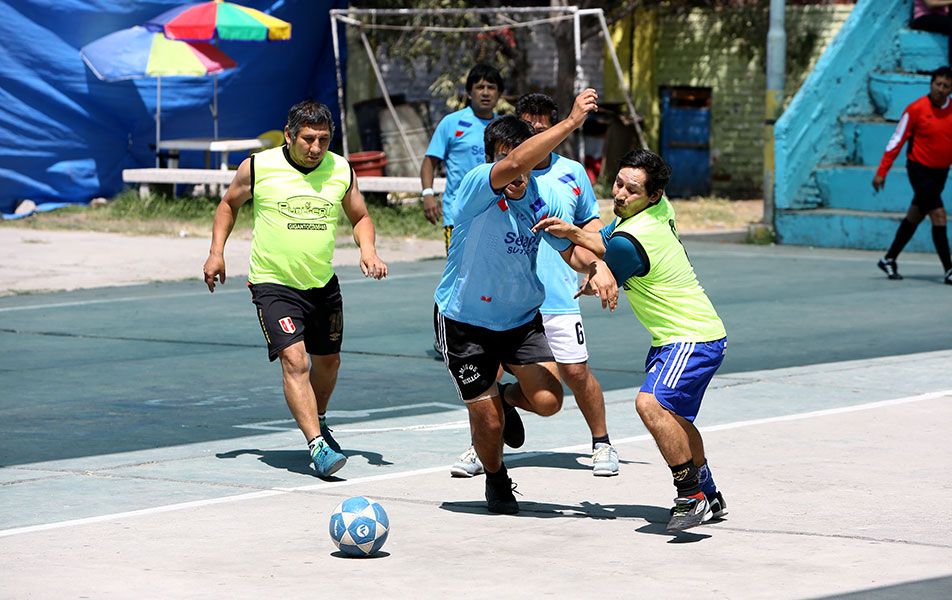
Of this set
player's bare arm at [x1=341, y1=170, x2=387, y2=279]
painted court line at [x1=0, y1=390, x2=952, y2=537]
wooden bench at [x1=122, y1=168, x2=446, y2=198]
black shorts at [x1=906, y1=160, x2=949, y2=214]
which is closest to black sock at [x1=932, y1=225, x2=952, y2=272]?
black shorts at [x1=906, y1=160, x2=949, y2=214]

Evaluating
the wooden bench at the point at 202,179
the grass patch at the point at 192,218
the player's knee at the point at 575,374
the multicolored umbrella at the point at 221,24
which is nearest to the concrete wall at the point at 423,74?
the multicolored umbrella at the point at 221,24

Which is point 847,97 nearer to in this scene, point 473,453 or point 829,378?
point 829,378

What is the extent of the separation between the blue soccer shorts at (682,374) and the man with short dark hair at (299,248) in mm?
2014

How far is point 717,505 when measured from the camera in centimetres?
696

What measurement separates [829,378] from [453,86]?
15.9 meters

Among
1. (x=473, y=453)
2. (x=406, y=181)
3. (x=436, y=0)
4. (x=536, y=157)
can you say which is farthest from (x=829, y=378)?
(x=436, y=0)

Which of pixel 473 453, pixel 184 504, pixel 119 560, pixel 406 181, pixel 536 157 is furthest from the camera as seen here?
pixel 406 181

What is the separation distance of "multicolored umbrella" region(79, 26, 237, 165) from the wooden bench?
0.84 metres

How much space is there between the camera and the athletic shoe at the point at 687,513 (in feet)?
22.0

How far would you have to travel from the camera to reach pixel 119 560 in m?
6.28

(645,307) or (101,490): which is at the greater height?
(645,307)

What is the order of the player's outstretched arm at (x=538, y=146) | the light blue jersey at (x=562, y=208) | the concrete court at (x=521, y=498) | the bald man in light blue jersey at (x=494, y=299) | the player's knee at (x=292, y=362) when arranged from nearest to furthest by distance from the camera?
the concrete court at (x=521, y=498) → the player's outstretched arm at (x=538, y=146) → the bald man in light blue jersey at (x=494, y=299) → the light blue jersey at (x=562, y=208) → the player's knee at (x=292, y=362)

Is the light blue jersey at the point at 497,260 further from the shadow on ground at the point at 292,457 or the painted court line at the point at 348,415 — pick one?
the painted court line at the point at 348,415

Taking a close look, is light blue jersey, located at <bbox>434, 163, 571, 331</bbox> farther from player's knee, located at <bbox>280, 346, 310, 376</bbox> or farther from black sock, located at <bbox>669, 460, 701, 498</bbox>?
player's knee, located at <bbox>280, 346, 310, 376</bbox>
